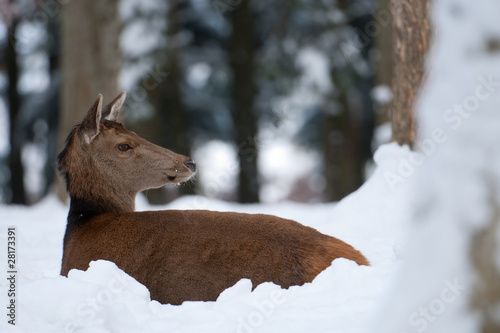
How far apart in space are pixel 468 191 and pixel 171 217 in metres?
2.67

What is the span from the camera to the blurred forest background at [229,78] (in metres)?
17.7

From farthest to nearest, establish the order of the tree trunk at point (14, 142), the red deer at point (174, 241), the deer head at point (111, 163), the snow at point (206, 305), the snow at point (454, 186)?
the tree trunk at point (14, 142) → the deer head at point (111, 163) → the red deer at point (174, 241) → the snow at point (206, 305) → the snow at point (454, 186)

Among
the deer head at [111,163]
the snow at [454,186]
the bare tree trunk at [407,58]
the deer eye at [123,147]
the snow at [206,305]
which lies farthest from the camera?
the bare tree trunk at [407,58]

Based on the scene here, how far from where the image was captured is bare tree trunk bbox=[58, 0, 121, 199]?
12.9 m

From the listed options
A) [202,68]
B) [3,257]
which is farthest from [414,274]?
[202,68]

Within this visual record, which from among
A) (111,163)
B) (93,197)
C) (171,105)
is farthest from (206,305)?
(171,105)

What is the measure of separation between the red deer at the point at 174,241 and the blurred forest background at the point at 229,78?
10.0 m

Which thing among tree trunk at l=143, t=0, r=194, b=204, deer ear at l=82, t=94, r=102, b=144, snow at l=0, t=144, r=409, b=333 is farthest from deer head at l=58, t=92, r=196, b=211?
tree trunk at l=143, t=0, r=194, b=204

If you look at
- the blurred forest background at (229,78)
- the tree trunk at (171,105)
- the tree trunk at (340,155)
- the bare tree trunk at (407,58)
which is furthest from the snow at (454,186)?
the tree trunk at (171,105)

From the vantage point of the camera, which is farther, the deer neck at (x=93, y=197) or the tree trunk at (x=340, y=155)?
the tree trunk at (x=340, y=155)

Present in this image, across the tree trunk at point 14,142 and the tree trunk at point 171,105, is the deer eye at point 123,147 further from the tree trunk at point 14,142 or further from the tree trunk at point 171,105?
the tree trunk at point 14,142

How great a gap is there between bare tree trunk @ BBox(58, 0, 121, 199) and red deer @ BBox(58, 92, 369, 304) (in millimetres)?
7309

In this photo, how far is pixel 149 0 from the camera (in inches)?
697

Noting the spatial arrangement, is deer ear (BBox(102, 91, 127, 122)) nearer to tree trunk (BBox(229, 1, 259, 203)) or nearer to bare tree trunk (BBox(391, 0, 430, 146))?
bare tree trunk (BBox(391, 0, 430, 146))
